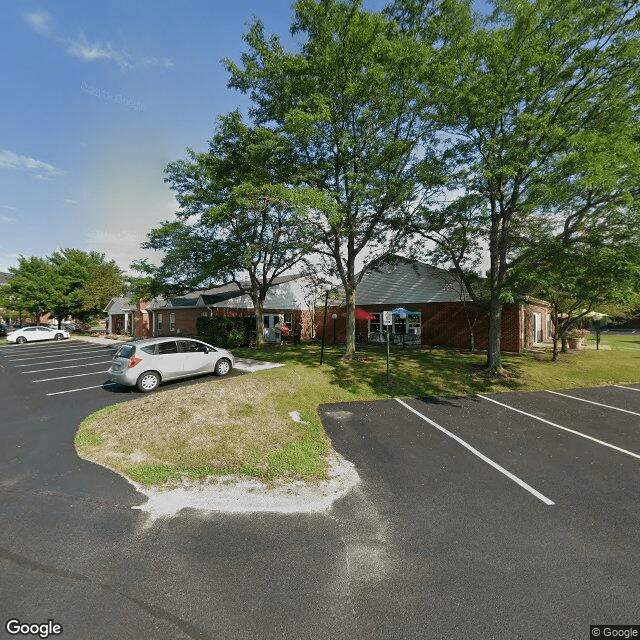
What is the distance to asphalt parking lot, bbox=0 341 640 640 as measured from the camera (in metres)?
2.76

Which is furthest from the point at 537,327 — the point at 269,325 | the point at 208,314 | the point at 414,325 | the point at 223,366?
the point at 208,314

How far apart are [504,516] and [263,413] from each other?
5252mm

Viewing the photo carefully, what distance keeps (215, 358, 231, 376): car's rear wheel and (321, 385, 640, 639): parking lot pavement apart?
597cm

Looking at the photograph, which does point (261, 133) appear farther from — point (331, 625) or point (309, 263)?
point (331, 625)

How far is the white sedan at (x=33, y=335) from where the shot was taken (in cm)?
2831

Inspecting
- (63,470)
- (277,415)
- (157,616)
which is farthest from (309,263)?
(157,616)

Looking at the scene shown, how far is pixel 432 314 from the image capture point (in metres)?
21.7

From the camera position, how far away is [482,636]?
2621mm

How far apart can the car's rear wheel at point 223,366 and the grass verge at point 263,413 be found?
173cm

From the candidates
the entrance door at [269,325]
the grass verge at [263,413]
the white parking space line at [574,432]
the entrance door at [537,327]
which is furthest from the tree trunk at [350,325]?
the entrance door at [537,327]

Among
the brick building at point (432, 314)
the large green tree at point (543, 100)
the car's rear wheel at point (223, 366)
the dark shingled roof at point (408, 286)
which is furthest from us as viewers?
the dark shingled roof at point (408, 286)

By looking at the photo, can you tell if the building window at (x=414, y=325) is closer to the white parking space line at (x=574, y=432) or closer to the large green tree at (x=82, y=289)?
the white parking space line at (x=574, y=432)

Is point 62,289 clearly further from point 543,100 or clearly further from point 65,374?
point 543,100

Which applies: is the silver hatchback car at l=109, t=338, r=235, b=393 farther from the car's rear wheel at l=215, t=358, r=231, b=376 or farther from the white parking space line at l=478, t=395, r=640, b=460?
the white parking space line at l=478, t=395, r=640, b=460
